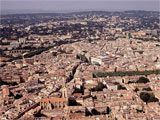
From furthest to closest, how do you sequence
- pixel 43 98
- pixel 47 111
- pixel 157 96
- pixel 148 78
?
1. pixel 148 78
2. pixel 157 96
3. pixel 43 98
4. pixel 47 111

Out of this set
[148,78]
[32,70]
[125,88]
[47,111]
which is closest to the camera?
[47,111]

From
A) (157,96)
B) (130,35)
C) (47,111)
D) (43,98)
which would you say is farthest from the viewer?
(130,35)

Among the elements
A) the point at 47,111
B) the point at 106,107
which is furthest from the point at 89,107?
the point at 47,111

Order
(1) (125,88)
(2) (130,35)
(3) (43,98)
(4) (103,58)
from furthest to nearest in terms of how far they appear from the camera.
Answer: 1. (2) (130,35)
2. (4) (103,58)
3. (1) (125,88)
4. (3) (43,98)

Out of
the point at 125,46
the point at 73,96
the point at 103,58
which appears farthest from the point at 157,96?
the point at 125,46

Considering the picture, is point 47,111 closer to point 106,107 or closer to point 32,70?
point 106,107

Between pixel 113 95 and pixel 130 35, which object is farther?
pixel 130 35

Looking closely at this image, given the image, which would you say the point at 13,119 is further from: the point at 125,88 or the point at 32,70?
the point at 32,70

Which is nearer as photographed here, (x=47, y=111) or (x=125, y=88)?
(x=47, y=111)
